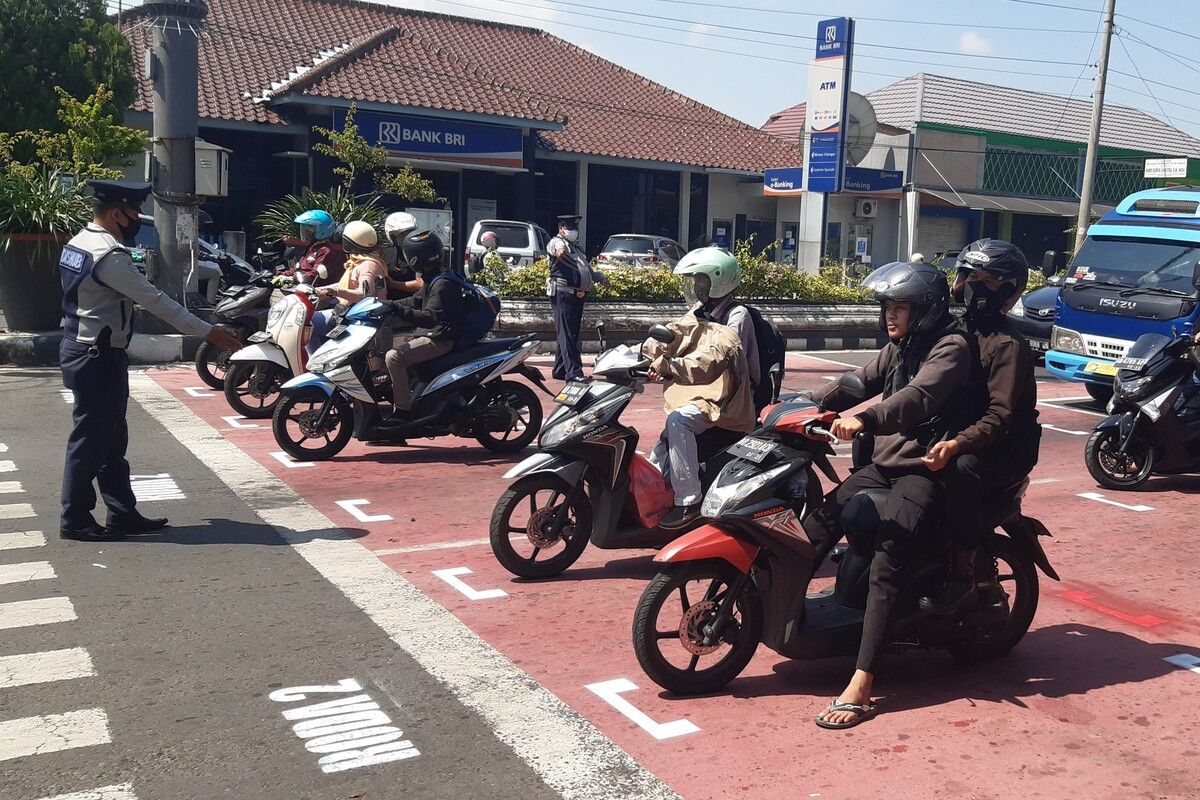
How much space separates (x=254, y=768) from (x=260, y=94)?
24110 mm

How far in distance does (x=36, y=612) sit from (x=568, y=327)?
8094 millimetres

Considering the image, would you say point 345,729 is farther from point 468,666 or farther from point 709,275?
point 709,275

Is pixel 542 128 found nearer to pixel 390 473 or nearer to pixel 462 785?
pixel 390 473

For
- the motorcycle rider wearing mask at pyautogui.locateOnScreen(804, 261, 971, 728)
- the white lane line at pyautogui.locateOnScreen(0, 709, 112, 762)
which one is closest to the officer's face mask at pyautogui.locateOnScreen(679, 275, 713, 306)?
the motorcycle rider wearing mask at pyautogui.locateOnScreen(804, 261, 971, 728)

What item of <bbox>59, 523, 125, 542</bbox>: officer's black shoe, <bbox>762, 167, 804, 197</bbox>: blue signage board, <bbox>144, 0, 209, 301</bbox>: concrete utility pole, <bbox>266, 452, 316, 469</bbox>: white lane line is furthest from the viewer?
<bbox>762, 167, 804, 197</bbox>: blue signage board

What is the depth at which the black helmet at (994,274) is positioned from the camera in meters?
4.80

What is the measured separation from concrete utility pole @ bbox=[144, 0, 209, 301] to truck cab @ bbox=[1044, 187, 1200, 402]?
33.9 ft

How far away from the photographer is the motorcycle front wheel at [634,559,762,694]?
4570 mm

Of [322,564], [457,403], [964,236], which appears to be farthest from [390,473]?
[964,236]

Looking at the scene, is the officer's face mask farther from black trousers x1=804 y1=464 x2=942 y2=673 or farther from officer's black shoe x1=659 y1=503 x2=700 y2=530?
black trousers x1=804 y1=464 x2=942 y2=673

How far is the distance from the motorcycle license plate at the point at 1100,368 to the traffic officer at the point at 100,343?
947cm

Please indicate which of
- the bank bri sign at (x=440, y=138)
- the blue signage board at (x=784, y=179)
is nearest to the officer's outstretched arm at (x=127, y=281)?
the bank bri sign at (x=440, y=138)

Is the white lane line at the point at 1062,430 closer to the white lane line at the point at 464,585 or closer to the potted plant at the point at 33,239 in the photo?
the white lane line at the point at 464,585

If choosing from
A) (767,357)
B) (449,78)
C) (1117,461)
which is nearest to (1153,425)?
(1117,461)
